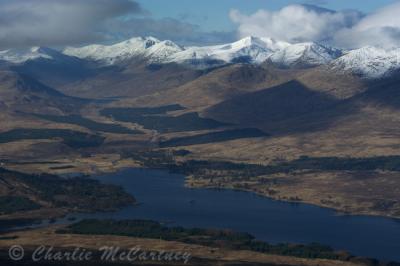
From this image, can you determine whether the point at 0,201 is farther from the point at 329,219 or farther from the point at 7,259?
the point at 329,219

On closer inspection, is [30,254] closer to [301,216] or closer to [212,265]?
[212,265]

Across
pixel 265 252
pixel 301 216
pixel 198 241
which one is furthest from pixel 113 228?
pixel 301 216

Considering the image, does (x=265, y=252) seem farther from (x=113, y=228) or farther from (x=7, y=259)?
(x=7, y=259)

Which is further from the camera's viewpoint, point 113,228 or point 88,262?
point 113,228

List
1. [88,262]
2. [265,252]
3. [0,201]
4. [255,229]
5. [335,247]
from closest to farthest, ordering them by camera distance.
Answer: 1. [88,262]
2. [265,252]
3. [335,247]
4. [255,229]
5. [0,201]

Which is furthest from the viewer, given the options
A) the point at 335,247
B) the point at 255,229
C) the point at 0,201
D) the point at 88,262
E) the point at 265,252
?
the point at 0,201

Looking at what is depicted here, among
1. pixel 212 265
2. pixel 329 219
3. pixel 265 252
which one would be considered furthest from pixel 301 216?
pixel 212 265

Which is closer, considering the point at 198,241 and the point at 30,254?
the point at 30,254

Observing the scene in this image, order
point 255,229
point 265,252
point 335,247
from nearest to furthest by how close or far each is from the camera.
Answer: point 265,252 < point 335,247 < point 255,229
